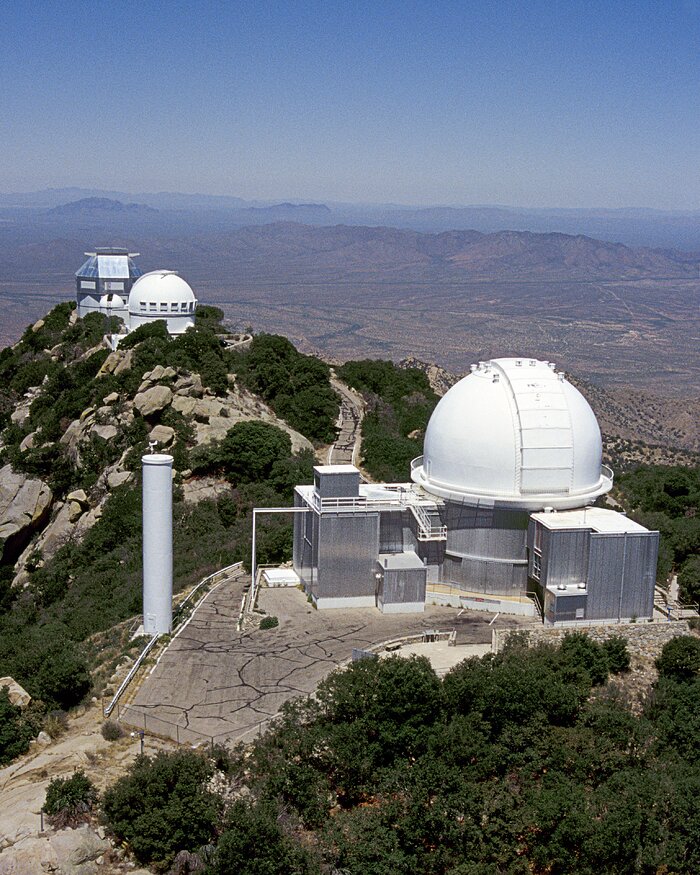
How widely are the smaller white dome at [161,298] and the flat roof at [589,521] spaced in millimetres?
29671

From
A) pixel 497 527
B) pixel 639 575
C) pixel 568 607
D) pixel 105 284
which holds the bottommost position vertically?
pixel 568 607

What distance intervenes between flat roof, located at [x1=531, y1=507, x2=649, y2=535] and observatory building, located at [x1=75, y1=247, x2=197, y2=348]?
28.9 meters

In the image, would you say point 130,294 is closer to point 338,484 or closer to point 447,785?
point 338,484

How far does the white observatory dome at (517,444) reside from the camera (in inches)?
960

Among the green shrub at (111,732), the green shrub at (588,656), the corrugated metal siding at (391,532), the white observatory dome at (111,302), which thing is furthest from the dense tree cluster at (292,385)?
the green shrub at (111,732)

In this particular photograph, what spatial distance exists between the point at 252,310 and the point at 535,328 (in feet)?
159

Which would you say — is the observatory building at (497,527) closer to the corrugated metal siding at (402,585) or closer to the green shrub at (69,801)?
the corrugated metal siding at (402,585)

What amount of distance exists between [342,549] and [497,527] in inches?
150

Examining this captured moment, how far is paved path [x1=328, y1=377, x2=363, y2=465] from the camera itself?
38.9 m

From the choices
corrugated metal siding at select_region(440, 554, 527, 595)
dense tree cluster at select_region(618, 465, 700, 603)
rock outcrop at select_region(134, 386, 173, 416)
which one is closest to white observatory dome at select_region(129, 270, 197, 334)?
rock outcrop at select_region(134, 386, 173, 416)

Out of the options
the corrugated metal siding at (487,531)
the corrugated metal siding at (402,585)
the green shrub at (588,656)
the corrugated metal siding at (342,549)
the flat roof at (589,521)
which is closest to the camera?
the green shrub at (588,656)

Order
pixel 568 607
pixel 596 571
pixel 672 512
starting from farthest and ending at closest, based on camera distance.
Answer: pixel 672 512 → pixel 596 571 → pixel 568 607

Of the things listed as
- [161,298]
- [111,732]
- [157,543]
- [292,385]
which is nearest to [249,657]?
[157,543]

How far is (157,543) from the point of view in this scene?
22172 millimetres
